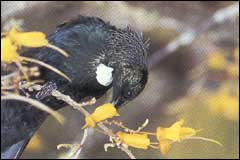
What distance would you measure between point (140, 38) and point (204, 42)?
3.54 ft

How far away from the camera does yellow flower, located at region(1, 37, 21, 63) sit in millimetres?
1043

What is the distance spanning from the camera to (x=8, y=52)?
1.05 metres

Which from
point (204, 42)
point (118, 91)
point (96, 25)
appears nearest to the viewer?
point (118, 91)

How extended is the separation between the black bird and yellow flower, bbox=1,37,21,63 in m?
0.25

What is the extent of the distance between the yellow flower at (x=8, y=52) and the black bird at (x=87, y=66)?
9.9 inches

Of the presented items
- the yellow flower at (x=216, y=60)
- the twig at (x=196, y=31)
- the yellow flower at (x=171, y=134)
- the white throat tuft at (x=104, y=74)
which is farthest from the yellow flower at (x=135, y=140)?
the yellow flower at (x=216, y=60)

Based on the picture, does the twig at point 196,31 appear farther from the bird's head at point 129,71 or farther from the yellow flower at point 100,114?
the yellow flower at point 100,114

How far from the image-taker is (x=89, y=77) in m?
1.35

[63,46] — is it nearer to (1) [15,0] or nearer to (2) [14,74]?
(2) [14,74]

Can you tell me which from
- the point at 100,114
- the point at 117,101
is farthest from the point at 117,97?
the point at 100,114

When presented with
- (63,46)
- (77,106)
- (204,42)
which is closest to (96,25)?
(63,46)

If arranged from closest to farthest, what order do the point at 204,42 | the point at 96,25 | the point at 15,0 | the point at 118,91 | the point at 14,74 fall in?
the point at 14,74
the point at 118,91
the point at 96,25
the point at 15,0
the point at 204,42

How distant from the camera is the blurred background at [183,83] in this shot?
2260mm

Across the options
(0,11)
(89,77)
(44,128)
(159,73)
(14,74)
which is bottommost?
(44,128)
